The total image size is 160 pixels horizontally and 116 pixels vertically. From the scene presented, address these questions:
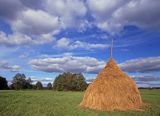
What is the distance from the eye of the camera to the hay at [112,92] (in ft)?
90.4

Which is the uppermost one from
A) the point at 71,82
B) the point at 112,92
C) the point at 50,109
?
the point at 71,82

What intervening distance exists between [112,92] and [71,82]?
83675mm

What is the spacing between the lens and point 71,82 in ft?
364

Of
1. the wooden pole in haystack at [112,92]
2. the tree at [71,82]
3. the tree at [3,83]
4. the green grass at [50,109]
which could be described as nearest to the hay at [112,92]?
the wooden pole in haystack at [112,92]

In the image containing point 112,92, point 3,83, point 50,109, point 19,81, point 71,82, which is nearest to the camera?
point 50,109

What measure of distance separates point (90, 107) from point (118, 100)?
9.95 ft

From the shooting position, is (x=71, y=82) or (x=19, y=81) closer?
(x=71, y=82)

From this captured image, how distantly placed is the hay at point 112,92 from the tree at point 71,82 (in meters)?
80.5

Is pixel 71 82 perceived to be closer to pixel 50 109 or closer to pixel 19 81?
pixel 19 81

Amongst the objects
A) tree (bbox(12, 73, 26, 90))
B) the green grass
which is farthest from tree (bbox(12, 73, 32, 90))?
the green grass

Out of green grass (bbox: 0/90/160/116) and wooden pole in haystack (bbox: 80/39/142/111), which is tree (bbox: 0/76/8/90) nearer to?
green grass (bbox: 0/90/160/116)

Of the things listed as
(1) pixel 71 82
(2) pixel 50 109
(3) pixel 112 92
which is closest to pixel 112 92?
(3) pixel 112 92

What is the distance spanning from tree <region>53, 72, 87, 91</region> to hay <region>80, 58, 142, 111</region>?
80.5m

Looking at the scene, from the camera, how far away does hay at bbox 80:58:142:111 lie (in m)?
27.5
